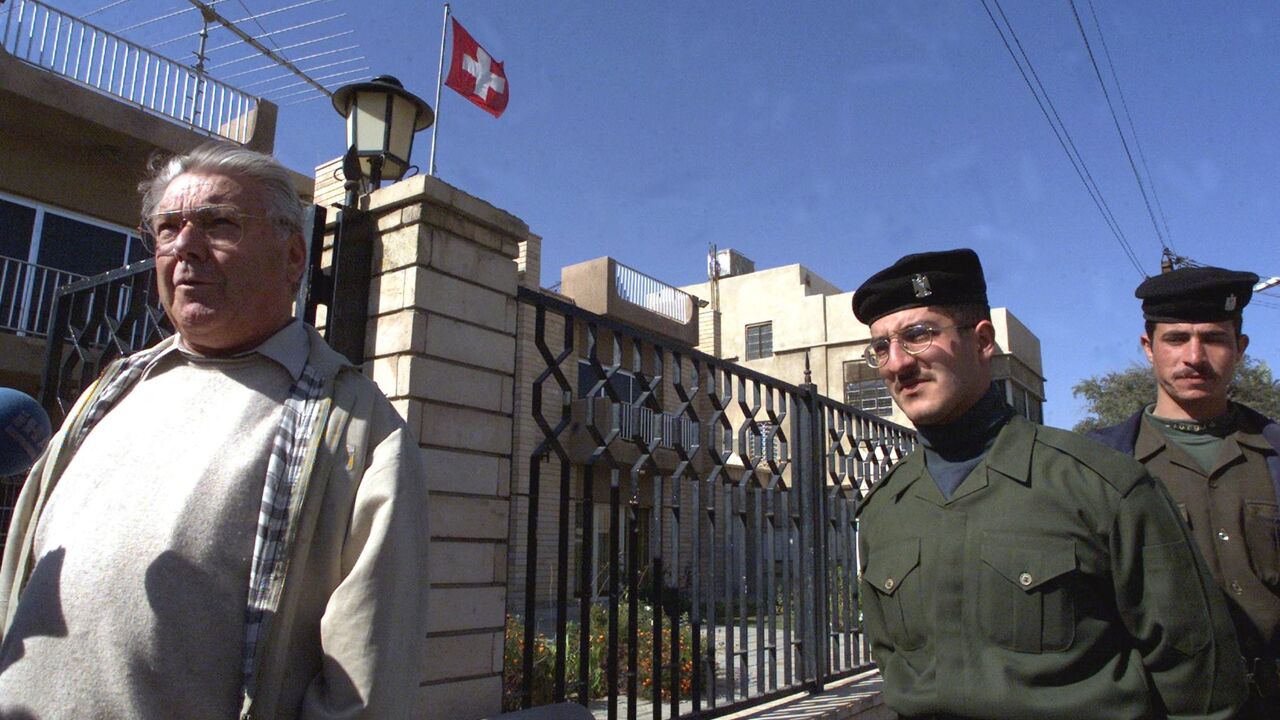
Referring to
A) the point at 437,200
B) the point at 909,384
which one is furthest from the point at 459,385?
the point at 909,384

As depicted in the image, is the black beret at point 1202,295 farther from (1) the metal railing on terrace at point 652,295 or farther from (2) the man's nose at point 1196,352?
(1) the metal railing on terrace at point 652,295

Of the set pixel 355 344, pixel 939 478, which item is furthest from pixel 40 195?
pixel 939 478

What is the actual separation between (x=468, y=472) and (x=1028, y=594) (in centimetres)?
182

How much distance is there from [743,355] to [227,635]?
29879mm

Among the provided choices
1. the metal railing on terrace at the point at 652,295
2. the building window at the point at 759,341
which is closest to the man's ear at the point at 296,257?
the metal railing on terrace at the point at 652,295

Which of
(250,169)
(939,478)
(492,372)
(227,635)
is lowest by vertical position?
(227,635)

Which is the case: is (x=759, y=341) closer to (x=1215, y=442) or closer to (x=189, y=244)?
(x=1215, y=442)

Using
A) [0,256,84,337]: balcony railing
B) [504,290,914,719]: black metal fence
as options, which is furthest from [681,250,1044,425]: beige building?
[504,290,914,719]: black metal fence

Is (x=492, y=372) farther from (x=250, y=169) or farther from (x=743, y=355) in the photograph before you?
(x=743, y=355)

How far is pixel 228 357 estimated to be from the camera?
1.82 meters

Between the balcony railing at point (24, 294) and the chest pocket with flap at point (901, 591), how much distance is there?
1182 cm

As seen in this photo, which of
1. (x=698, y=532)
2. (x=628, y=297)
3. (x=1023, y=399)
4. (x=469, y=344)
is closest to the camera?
(x=469, y=344)

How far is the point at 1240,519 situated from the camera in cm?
241

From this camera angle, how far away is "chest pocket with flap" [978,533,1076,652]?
1.77 m
